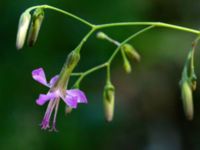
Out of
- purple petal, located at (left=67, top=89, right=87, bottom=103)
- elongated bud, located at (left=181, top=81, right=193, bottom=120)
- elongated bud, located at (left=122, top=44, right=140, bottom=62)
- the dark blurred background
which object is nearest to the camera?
elongated bud, located at (left=181, top=81, right=193, bottom=120)

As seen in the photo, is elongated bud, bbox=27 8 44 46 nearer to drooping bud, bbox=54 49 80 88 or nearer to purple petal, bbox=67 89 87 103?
drooping bud, bbox=54 49 80 88

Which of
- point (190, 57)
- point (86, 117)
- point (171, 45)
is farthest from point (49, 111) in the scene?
point (171, 45)

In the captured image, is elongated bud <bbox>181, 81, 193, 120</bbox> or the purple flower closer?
elongated bud <bbox>181, 81, 193, 120</bbox>

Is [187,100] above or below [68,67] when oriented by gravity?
below

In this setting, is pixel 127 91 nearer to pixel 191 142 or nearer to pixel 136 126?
pixel 136 126

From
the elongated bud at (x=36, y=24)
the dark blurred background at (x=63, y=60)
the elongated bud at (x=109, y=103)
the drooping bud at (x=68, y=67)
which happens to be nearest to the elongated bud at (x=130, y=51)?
the elongated bud at (x=109, y=103)

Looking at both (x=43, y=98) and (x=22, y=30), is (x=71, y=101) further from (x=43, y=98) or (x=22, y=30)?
(x=22, y=30)

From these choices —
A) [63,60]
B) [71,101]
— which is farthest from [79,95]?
[63,60]

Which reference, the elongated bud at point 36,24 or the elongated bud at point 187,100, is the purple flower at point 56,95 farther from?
the elongated bud at point 187,100

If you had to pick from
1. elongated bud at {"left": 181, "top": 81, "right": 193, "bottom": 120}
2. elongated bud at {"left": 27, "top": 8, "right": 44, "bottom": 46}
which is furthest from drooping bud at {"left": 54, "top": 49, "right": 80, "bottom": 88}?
elongated bud at {"left": 181, "top": 81, "right": 193, "bottom": 120}
